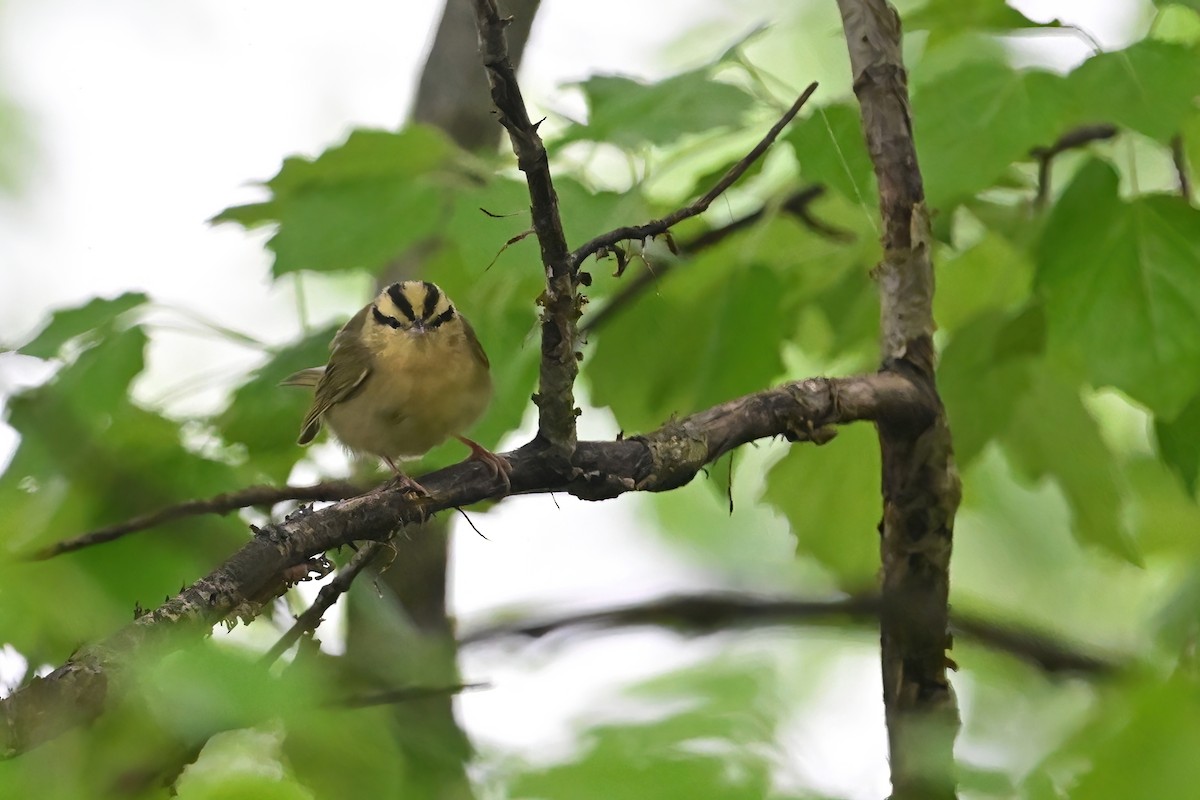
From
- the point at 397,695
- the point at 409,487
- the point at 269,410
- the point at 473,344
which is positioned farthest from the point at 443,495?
the point at 473,344

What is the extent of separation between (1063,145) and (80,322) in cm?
180

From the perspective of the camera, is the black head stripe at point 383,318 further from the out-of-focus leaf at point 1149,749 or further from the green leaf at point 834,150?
the out-of-focus leaf at point 1149,749

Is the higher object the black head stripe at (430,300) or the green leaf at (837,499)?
the black head stripe at (430,300)

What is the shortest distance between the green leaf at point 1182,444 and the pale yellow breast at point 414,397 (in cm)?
119

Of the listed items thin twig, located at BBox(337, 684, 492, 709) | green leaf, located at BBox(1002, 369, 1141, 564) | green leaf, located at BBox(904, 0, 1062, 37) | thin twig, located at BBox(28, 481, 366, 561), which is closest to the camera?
thin twig, located at BBox(337, 684, 492, 709)

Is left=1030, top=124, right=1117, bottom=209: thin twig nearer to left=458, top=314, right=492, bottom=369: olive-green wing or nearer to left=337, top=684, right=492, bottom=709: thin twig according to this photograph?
left=458, top=314, right=492, bottom=369: olive-green wing

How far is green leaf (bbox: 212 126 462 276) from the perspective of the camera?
2041 millimetres

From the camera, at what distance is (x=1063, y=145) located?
2168mm

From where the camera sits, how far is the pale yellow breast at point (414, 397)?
2.39 meters

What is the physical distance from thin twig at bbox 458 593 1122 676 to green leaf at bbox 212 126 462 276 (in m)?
0.74

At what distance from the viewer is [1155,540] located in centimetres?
271

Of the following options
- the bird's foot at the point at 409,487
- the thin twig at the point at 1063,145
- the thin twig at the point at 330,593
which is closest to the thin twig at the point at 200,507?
the thin twig at the point at 330,593

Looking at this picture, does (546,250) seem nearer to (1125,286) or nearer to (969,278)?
(1125,286)

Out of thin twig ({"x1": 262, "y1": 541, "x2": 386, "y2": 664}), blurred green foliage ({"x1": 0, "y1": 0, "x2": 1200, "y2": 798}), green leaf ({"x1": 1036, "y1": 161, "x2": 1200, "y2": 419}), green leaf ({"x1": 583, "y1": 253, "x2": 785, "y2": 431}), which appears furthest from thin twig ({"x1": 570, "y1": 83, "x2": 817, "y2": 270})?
green leaf ({"x1": 583, "y1": 253, "x2": 785, "y2": 431})
